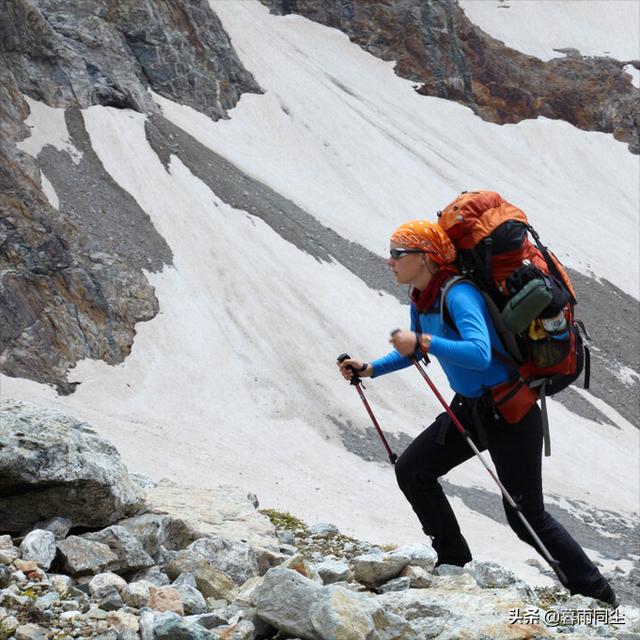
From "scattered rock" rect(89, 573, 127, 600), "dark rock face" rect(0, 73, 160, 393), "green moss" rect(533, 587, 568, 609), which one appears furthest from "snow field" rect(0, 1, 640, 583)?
"scattered rock" rect(89, 573, 127, 600)

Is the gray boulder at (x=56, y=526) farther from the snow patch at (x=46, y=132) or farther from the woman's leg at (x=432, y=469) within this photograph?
the snow patch at (x=46, y=132)

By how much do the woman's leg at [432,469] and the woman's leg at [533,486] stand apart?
341mm

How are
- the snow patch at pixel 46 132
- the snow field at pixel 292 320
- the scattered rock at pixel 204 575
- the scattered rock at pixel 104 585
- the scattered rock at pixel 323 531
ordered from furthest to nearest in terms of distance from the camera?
1. the snow patch at pixel 46 132
2. the snow field at pixel 292 320
3. the scattered rock at pixel 323 531
4. the scattered rock at pixel 204 575
5. the scattered rock at pixel 104 585

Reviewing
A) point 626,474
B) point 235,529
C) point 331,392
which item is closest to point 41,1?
point 331,392

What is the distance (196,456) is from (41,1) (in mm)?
33689

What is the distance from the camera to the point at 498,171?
6925cm

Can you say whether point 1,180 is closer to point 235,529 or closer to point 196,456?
point 196,456

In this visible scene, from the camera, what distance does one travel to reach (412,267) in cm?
596

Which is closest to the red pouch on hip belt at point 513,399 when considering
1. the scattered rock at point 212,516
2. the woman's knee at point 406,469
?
the woman's knee at point 406,469

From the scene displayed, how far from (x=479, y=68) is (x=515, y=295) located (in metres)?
85.9

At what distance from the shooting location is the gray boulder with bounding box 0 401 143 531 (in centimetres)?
615

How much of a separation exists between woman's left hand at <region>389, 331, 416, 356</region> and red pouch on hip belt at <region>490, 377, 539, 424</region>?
2.51 feet

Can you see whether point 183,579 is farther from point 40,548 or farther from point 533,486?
point 533,486

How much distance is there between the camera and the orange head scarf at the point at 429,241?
595cm
